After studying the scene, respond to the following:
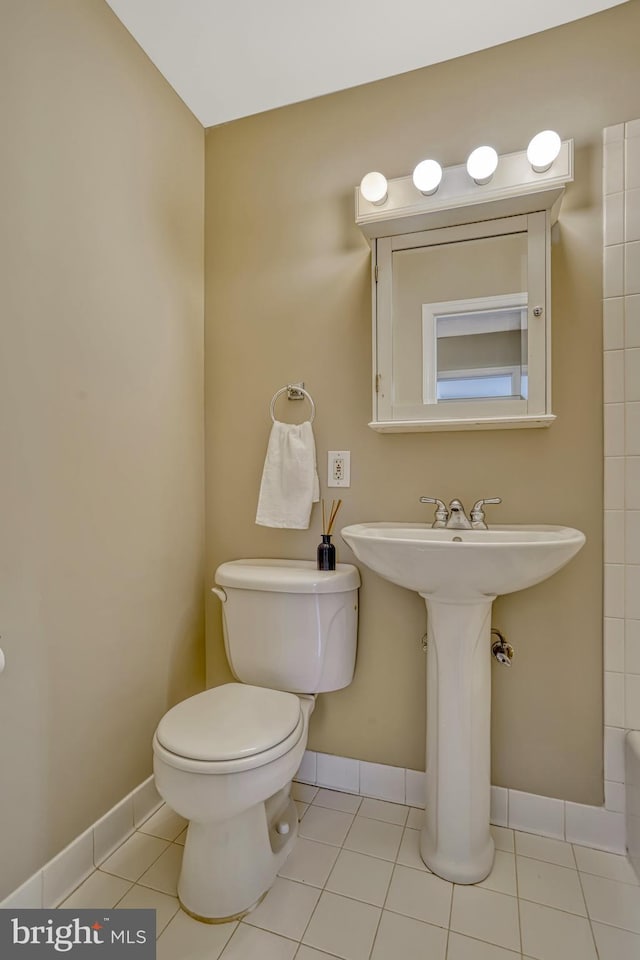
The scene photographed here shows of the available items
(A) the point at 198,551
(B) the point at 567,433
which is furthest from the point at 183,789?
(B) the point at 567,433

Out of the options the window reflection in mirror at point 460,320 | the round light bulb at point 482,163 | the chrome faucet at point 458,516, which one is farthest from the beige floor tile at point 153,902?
the round light bulb at point 482,163

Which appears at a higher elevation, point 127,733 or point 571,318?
point 571,318

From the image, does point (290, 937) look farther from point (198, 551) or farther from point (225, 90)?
point (225, 90)

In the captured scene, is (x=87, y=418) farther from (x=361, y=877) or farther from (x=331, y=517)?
(x=361, y=877)

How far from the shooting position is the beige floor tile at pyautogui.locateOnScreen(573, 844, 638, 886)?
50.0 inches

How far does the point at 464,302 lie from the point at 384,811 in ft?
5.23

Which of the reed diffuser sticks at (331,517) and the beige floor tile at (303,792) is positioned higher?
the reed diffuser sticks at (331,517)

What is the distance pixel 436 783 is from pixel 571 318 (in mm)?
1337

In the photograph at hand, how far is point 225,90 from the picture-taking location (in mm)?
1671

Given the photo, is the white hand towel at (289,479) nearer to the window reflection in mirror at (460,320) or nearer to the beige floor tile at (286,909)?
the window reflection in mirror at (460,320)

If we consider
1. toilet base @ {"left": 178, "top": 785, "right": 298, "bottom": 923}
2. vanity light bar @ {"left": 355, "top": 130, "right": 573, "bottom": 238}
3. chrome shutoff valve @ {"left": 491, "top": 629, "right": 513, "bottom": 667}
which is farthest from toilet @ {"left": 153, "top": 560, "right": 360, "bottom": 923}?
vanity light bar @ {"left": 355, "top": 130, "right": 573, "bottom": 238}

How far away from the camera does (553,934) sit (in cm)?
111

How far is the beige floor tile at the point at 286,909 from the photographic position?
113cm

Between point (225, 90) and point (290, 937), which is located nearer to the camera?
point (290, 937)
